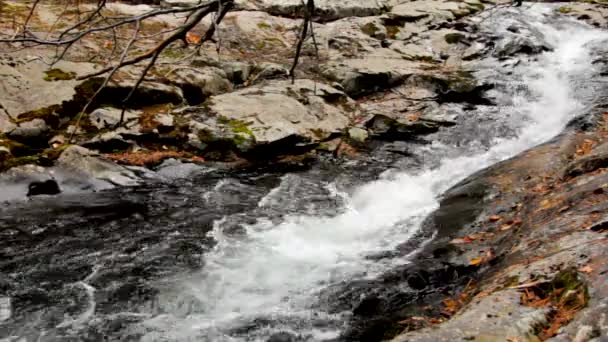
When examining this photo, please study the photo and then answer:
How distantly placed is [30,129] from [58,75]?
5.63 ft

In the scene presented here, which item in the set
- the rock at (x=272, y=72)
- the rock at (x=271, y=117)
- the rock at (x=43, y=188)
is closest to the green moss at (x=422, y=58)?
the rock at (x=271, y=117)

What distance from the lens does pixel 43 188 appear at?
826 cm

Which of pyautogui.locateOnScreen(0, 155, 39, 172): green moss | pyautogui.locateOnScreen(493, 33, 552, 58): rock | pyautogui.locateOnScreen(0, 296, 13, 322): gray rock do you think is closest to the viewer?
pyautogui.locateOnScreen(0, 296, 13, 322): gray rock

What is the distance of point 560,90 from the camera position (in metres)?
13.1

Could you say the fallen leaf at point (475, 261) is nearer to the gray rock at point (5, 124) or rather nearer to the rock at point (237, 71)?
the gray rock at point (5, 124)

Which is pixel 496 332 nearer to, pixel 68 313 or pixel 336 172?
pixel 68 313

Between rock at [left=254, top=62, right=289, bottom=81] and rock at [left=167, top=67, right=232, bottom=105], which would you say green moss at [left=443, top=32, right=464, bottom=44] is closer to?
rock at [left=254, top=62, right=289, bottom=81]

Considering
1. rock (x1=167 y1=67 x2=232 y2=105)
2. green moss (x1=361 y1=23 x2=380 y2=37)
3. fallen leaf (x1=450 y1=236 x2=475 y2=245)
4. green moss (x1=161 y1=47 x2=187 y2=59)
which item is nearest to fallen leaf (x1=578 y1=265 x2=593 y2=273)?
fallen leaf (x1=450 y1=236 x2=475 y2=245)

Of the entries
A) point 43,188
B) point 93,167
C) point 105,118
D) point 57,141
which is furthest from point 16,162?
point 105,118

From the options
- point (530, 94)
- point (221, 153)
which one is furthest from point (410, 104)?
→ point (221, 153)

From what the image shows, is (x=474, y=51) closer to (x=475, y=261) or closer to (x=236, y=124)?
(x=236, y=124)

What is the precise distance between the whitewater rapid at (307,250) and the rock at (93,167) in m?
2.17

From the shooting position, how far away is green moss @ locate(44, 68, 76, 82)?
1041 centimetres

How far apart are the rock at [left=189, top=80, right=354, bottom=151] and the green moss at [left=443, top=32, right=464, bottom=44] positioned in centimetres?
559
